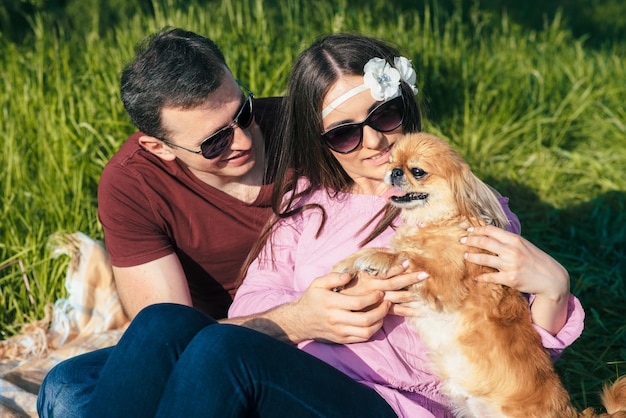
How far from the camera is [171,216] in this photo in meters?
3.01

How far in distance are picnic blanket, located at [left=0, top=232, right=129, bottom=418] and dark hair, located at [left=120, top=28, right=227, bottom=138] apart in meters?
1.05

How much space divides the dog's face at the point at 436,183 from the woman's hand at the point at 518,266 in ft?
0.32

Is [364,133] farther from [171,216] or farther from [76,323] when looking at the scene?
[76,323]

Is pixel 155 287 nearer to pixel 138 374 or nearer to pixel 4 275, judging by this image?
pixel 138 374

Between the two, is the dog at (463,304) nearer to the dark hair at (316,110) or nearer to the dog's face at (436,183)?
the dog's face at (436,183)

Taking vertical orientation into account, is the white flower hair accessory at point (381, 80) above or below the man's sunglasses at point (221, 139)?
above

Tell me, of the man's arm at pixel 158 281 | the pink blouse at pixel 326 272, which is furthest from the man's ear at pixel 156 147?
the pink blouse at pixel 326 272

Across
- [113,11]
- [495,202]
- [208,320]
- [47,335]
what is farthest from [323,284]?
[113,11]

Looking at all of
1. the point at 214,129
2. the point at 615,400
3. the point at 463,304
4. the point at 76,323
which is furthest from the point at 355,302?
the point at 76,323

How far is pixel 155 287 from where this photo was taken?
9.61 feet

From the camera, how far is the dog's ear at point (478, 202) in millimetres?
2330

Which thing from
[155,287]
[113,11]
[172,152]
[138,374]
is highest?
[172,152]

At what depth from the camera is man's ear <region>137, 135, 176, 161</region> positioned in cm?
300

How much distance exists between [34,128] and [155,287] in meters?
2.26
